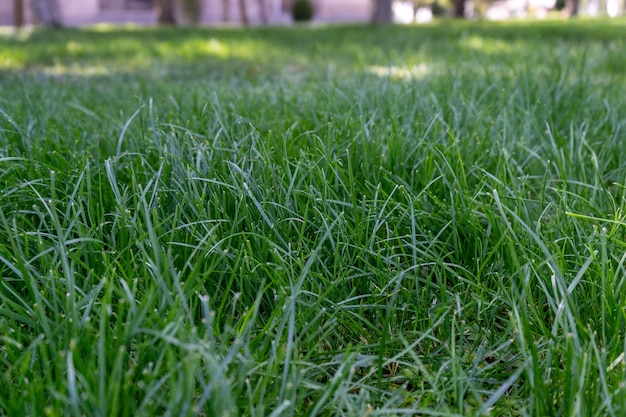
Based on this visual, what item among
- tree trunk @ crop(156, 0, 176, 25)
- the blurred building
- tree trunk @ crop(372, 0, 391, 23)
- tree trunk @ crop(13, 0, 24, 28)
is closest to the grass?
tree trunk @ crop(372, 0, 391, 23)

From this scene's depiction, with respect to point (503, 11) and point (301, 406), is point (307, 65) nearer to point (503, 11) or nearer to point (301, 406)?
point (301, 406)

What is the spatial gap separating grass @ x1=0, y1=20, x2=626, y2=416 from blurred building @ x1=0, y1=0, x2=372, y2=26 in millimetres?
26394

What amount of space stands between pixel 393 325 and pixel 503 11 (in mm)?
43863

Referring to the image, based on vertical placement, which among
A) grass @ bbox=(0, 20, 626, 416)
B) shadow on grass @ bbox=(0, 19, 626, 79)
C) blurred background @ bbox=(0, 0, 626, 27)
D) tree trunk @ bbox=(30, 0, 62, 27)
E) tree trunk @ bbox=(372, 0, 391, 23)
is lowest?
grass @ bbox=(0, 20, 626, 416)

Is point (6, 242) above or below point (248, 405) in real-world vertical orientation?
above

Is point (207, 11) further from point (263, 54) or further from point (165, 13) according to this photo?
point (263, 54)

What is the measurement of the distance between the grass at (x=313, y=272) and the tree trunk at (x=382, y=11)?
40.1 feet

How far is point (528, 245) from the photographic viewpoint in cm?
149

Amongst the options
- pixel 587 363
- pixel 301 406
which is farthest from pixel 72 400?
pixel 587 363

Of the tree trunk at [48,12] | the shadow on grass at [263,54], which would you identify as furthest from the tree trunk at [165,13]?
the shadow on grass at [263,54]

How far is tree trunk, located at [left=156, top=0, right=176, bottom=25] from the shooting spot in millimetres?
16625

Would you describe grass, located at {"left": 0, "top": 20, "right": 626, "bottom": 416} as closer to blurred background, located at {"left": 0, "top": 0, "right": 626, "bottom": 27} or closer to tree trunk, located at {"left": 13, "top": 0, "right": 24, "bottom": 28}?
tree trunk, located at {"left": 13, "top": 0, "right": 24, "bottom": 28}

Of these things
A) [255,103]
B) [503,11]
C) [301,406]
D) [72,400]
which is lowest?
[301,406]

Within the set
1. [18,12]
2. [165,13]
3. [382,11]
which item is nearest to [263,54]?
[382,11]
